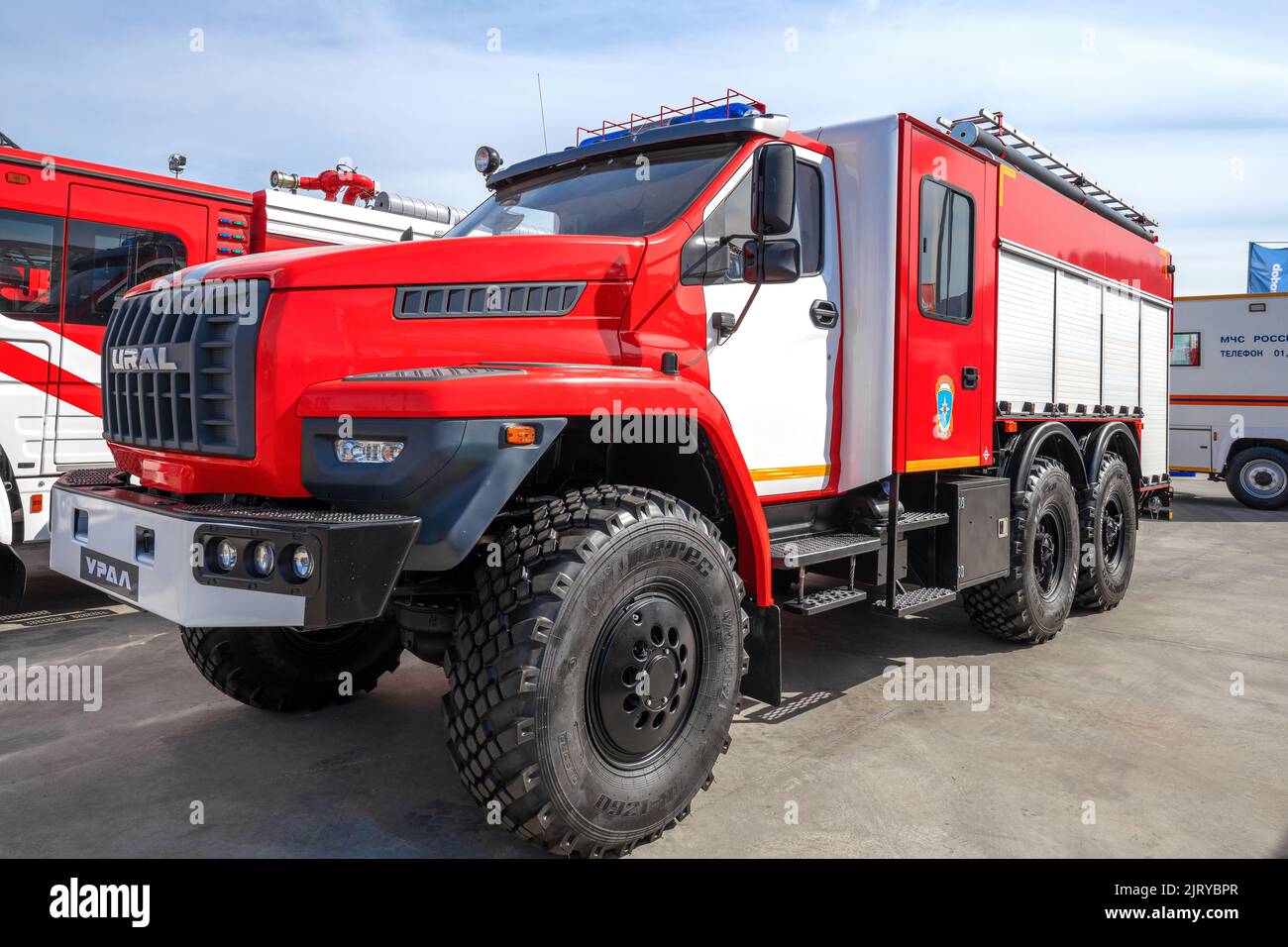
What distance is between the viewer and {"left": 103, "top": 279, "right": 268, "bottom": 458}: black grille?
288cm

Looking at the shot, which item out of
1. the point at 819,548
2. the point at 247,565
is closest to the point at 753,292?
the point at 819,548

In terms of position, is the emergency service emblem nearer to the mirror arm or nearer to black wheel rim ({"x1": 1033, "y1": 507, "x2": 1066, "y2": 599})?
black wheel rim ({"x1": 1033, "y1": 507, "x2": 1066, "y2": 599})

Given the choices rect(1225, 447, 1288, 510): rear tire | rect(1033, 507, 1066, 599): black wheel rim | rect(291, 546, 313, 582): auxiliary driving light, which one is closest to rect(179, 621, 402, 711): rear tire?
rect(291, 546, 313, 582): auxiliary driving light

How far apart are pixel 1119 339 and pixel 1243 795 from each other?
4406 mm

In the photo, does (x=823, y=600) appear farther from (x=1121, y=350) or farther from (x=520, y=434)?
(x=1121, y=350)

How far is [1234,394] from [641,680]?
49.3 feet

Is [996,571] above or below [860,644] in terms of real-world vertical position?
above

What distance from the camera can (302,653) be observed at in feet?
14.1

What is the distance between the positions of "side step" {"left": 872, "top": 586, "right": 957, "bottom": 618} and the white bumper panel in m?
3.04
